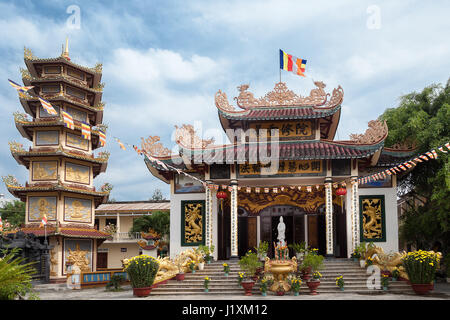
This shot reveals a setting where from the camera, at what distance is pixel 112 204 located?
40.5 m

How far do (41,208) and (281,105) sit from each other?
1483cm

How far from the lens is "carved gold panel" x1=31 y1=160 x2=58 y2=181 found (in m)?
24.6

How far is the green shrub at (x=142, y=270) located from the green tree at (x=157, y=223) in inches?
672

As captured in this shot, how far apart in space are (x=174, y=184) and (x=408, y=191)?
38.8 feet

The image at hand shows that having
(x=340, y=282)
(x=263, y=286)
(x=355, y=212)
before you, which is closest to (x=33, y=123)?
(x=263, y=286)

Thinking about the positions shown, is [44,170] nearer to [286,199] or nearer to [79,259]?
[79,259]

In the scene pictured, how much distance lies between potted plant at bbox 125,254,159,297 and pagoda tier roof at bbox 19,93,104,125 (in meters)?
15.0

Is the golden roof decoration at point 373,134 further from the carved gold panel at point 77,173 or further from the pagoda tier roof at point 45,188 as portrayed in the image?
the carved gold panel at point 77,173

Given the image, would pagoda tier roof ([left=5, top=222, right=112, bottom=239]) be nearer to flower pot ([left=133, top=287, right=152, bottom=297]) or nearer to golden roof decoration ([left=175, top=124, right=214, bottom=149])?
golden roof decoration ([left=175, top=124, right=214, bottom=149])

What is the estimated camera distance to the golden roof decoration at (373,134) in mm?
17125

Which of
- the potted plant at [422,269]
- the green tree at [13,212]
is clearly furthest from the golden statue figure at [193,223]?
the green tree at [13,212]

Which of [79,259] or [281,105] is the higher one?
[281,105]

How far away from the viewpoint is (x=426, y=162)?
61.5 feet
